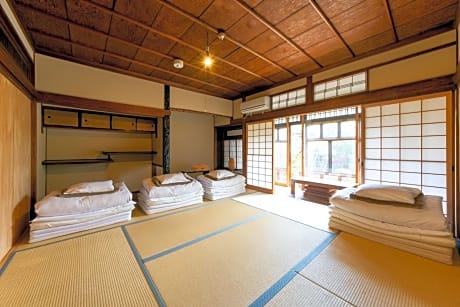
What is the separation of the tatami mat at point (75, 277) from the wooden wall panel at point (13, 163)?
395 mm

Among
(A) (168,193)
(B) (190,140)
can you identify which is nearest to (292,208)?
(A) (168,193)

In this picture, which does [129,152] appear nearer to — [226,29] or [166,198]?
[166,198]

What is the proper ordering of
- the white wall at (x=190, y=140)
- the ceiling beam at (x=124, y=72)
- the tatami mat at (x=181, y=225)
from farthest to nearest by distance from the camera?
the white wall at (x=190, y=140) < the ceiling beam at (x=124, y=72) < the tatami mat at (x=181, y=225)

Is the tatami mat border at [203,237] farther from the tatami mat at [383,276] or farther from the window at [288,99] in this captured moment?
the window at [288,99]

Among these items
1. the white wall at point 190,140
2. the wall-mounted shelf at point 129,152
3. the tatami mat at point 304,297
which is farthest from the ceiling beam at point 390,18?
the wall-mounted shelf at point 129,152

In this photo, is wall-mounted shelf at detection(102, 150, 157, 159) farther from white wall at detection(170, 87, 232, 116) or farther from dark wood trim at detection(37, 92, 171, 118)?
white wall at detection(170, 87, 232, 116)

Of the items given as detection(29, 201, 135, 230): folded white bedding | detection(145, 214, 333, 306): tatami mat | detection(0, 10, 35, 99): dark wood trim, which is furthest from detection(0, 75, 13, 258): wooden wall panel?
detection(145, 214, 333, 306): tatami mat

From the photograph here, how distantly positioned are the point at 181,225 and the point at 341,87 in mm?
3690

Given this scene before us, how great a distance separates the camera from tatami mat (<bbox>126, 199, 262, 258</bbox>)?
7.16 ft

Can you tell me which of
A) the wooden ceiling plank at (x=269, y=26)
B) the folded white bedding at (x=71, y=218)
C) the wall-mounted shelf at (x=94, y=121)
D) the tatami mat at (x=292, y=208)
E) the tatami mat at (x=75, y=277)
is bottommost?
the tatami mat at (x=75, y=277)

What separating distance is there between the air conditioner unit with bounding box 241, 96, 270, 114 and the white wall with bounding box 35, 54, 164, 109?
2089mm

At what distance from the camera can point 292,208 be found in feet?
11.3

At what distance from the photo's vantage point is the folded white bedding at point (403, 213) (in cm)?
193

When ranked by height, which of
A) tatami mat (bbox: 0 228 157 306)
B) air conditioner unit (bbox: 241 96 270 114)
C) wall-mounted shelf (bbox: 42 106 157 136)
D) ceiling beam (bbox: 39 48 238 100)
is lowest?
tatami mat (bbox: 0 228 157 306)
